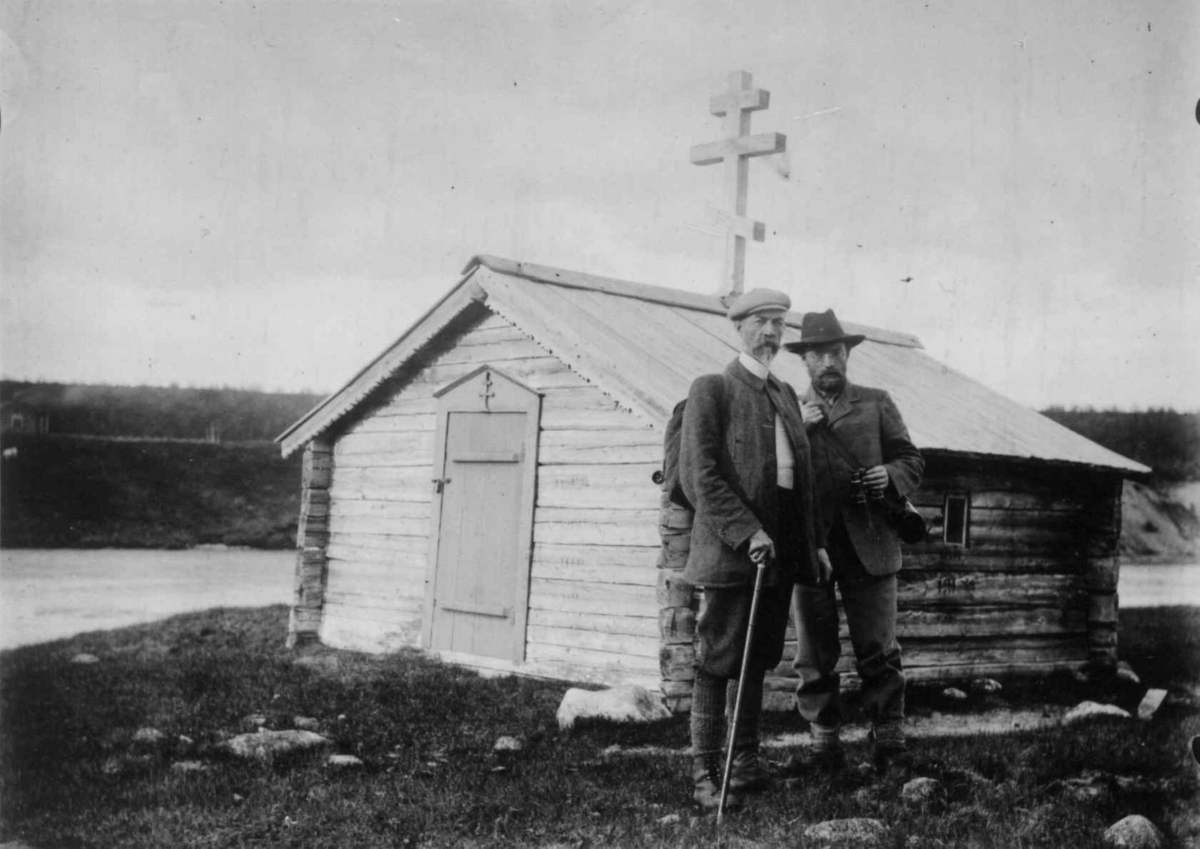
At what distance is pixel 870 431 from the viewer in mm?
6195

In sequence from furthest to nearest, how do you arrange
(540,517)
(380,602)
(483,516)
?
(380,602), (483,516), (540,517)

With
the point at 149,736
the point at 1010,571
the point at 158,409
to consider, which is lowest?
the point at 149,736

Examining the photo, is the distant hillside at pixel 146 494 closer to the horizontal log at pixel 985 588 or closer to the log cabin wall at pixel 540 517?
the log cabin wall at pixel 540 517

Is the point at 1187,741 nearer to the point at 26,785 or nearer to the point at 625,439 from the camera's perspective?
the point at 625,439

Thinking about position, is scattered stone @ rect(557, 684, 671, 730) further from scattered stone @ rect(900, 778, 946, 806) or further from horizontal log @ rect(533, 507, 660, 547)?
scattered stone @ rect(900, 778, 946, 806)

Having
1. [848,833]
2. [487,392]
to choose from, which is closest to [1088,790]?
[848,833]

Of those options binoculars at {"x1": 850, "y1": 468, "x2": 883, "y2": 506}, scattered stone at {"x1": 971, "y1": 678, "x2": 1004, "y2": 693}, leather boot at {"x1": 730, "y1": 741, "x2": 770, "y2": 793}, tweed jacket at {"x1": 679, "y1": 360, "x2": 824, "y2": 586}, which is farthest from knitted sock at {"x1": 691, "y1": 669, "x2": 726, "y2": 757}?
scattered stone at {"x1": 971, "y1": 678, "x2": 1004, "y2": 693}

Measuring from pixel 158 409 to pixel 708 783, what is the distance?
25325mm

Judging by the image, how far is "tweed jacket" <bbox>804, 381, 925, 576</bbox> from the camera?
6.04m

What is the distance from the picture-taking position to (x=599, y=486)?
368 inches

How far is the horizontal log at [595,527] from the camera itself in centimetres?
898

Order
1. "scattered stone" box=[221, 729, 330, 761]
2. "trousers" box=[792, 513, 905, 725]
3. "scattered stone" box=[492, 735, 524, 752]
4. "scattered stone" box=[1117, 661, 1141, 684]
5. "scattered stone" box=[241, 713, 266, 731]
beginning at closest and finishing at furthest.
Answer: "trousers" box=[792, 513, 905, 725], "scattered stone" box=[221, 729, 330, 761], "scattered stone" box=[492, 735, 524, 752], "scattered stone" box=[241, 713, 266, 731], "scattered stone" box=[1117, 661, 1141, 684]

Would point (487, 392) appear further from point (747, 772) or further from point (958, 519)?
point (747, 772)

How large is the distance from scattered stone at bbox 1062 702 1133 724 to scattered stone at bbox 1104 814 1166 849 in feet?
11.3
